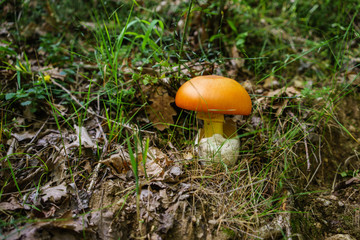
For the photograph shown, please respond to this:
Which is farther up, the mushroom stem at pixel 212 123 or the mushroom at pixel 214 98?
the mushroom at pixel 214 98

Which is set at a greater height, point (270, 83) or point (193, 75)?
point (193, 75)

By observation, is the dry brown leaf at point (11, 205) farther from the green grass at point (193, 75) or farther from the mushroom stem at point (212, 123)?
the mushroom stem at point (212, 123)

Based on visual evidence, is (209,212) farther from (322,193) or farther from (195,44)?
(195,44)

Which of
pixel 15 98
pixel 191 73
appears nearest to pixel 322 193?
pixel 191 73

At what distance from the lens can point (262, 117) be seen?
2213 mm

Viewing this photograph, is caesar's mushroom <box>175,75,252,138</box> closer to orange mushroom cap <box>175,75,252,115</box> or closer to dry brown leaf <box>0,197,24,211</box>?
orange mushroom cap <box>175,75,252,115</box>

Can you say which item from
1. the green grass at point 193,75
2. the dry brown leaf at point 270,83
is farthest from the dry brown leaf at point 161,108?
the dry brown leaf at point 270,83

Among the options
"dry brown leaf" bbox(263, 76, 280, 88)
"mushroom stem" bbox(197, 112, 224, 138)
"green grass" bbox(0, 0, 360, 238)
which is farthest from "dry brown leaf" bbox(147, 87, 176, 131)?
"dry brown leaf" bbox(263, 76, 280, 88)

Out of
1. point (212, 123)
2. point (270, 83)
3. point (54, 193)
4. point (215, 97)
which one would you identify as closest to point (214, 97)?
point (215, 97)

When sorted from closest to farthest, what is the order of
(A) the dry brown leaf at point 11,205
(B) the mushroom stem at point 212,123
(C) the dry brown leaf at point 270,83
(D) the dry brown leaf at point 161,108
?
(A) the dry brown leaf at point 11,205
(B) the mushroom stem at point 212,123
(D) the dry brown leaf at point 161,108
(C) the dry brown leaf at point 270,83

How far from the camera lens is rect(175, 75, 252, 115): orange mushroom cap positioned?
1686 mm

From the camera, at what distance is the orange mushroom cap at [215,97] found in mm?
1686

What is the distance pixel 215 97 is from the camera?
66.2 inches

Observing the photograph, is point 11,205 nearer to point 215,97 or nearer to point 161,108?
point 161,108
